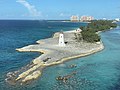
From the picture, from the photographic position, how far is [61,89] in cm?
4959

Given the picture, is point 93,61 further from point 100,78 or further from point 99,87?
point 99,87

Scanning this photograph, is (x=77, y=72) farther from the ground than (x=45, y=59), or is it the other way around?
(x=45, y=59)

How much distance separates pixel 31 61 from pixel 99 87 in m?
27.4

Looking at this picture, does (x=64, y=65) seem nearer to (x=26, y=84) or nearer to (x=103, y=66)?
(x=103, y=66)

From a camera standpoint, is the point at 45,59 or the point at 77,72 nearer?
the point at 77,72

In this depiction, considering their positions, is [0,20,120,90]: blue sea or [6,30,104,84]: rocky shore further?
[6,30,104,84]: rocky shore

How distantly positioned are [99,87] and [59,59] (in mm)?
24590

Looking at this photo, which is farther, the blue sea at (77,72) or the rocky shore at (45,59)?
the rocky shore at (45,59)

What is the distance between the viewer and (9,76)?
5728cm

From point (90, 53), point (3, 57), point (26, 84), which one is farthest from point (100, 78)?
point (3, 57)

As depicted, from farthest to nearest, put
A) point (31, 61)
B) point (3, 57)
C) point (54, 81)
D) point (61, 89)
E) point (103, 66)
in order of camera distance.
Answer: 1. point (3, 57)
2. point (31, 61)
3. point (103, 66)
4. point (54, 81)
5. point (61, 89)

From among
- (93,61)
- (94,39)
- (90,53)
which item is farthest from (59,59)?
(94,39)

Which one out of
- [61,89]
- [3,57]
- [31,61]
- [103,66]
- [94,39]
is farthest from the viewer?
[94,39]

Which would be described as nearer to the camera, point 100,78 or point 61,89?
point 61,89
